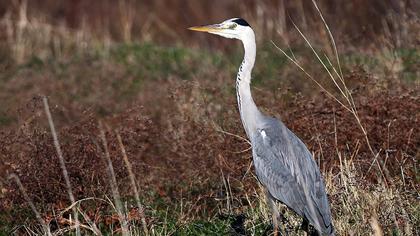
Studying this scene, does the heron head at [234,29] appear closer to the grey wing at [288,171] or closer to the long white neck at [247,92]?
the long white neck at [247,92]

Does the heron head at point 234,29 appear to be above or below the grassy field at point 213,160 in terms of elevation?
above

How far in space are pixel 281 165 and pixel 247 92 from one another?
64 centimetres

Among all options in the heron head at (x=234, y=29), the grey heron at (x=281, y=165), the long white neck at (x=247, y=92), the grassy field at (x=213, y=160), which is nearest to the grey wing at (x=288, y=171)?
the grey heron at (x=281, y=165)

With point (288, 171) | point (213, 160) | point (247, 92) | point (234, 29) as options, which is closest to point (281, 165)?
point (288, 171)

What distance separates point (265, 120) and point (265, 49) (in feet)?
18.2

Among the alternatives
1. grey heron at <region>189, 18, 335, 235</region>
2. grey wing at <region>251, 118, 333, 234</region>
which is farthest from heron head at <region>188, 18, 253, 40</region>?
grey wing at <region>251, 118, 333, 234</region>

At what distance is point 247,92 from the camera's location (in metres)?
6.06

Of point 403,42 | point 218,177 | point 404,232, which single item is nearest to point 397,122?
point 218,177

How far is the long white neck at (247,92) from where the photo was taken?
6.00 m

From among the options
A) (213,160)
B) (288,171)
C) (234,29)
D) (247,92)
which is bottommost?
(213,160)

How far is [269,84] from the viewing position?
8727 millimetres

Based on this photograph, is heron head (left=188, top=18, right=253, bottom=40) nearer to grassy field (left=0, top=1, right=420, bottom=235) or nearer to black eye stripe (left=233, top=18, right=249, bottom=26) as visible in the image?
black eye stripe (left=233, top=18, right=249, bottom=26)

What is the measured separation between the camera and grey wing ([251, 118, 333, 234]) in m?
5.36

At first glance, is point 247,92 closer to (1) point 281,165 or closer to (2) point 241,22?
(2) point 241,22
